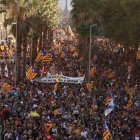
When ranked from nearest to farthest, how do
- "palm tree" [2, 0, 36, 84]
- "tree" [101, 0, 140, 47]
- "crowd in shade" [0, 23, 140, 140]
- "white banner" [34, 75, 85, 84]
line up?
"crowd in shade" [0, 23, 140, 140] < "white banner" [34, 75, 85, 84] < "palm tree" [2, 0, 36, 84] < "tree" [101, 0, 140, 47]

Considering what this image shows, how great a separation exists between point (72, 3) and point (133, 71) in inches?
352

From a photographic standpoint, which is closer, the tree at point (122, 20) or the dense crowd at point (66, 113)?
the dense crowd at point (66, 113)

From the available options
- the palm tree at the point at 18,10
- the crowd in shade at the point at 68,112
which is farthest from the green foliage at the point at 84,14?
the crowd in shade at the point at 68,112

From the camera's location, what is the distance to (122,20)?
157 feet

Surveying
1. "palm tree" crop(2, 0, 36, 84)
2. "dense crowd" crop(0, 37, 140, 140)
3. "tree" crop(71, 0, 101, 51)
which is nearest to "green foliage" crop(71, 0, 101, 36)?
"tree" crop(71, 0, 101, 51)

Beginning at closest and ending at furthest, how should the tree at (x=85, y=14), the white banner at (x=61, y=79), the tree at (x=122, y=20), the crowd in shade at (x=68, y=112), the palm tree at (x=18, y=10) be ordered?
the crowd in shade at (x=68, y=112)
the white banner at (x=61, y=79)
the palm tree at (x=18, y=10)
the tree at (x=85, y=14)
the tree at (x=122, y=20)

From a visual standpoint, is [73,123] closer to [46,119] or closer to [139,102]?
[46,119]

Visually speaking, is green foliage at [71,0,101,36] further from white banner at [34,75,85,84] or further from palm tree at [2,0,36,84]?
white banner at [34,75,85,84]

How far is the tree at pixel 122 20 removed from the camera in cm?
4247

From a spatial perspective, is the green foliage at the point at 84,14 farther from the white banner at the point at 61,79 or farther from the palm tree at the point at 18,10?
the white banner at the point at 61,79

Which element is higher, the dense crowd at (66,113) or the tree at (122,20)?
the tree at (122,20)

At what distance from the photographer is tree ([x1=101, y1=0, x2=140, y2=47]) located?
42.5 m

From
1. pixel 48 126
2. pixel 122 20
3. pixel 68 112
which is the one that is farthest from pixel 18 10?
pixel 48 126

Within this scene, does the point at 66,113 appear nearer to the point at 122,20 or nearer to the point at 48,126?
the point at 48,126
